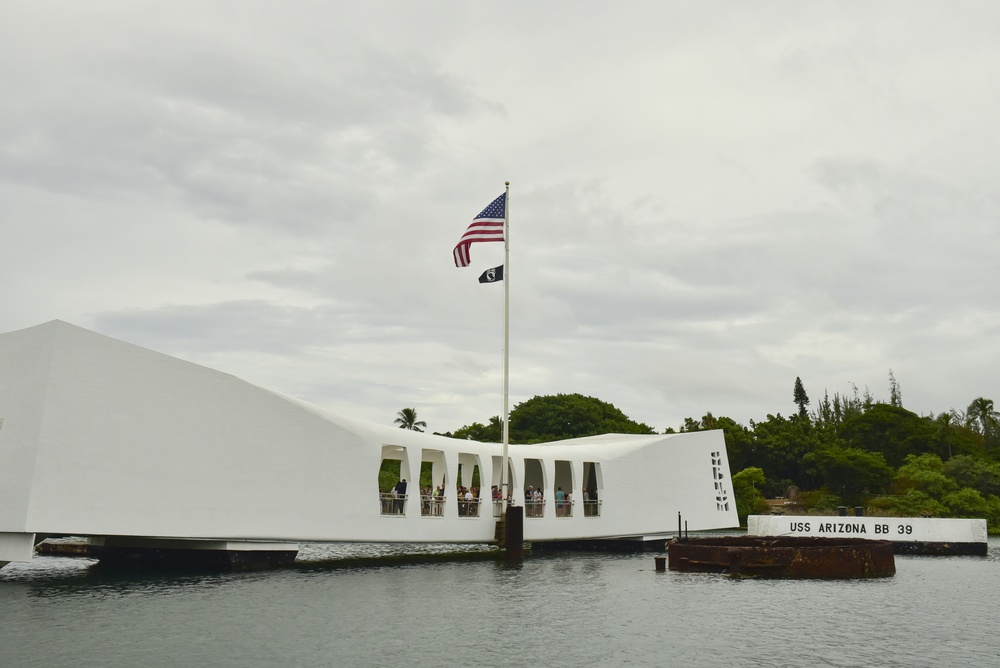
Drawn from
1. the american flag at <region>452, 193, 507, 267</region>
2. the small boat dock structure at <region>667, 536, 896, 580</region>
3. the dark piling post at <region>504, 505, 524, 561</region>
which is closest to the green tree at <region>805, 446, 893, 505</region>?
the small boat dock structure at <region>667, 536, 896, 580</region>

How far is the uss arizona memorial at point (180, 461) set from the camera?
19.4 meters

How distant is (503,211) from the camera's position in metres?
29.3

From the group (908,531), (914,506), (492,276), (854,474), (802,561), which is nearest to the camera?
(802,561)

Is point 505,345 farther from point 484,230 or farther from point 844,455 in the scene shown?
point 844,455

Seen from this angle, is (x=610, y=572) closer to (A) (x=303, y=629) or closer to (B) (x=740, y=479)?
(A) (x=303, y=629)

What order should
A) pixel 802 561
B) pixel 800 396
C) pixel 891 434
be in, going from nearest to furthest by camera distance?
pixel 802 561 → pixel 891 434 → pixel 800 396

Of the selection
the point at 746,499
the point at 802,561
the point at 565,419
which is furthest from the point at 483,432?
the point at 802,561

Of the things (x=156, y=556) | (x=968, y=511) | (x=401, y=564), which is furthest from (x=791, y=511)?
(x=156, y=556)

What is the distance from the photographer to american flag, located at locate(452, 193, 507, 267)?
92.3 ft

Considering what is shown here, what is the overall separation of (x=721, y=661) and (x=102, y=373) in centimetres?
1589

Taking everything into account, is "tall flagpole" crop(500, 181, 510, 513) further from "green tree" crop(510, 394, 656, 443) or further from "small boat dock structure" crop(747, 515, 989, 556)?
"green tree" crop(510, 394, 656, 443)

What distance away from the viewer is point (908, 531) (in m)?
34.1

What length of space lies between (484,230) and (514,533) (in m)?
10.6

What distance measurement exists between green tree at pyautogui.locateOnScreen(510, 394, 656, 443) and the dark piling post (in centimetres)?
3948
